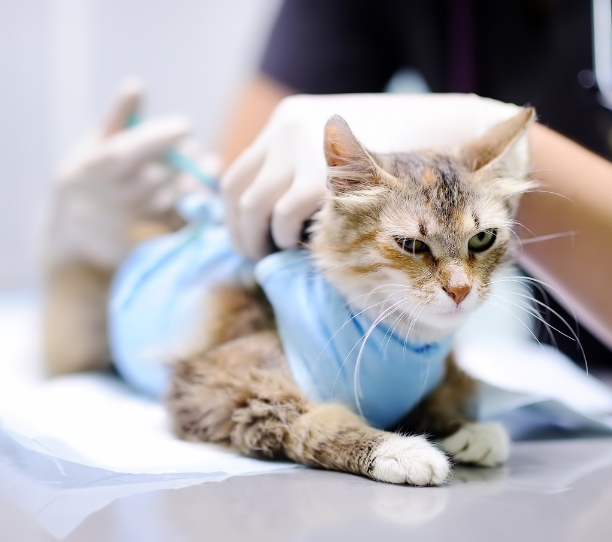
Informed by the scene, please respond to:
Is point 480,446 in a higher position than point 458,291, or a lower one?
lower

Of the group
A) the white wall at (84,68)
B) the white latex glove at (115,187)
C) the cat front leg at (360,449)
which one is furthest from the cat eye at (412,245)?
the white wall at (84,68)

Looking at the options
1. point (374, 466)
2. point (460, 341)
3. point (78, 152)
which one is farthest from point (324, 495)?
point (78, 152)

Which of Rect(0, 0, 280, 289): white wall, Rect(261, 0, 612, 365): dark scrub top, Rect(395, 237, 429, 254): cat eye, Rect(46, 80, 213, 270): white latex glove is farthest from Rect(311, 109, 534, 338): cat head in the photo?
Rect(0, 0, 280, 289): white wall

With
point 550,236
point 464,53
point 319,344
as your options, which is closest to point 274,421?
point 319,344

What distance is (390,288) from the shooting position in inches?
33.5

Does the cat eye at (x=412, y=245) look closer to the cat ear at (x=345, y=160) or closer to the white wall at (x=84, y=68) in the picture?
the cat ear at (x=345, y=160)

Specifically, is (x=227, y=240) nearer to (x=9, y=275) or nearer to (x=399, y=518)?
(x=399, y=518)

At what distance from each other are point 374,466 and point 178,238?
2.63 ft

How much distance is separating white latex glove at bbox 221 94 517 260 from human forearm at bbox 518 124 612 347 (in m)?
0.11

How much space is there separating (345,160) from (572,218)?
38cm

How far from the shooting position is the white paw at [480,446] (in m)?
0.89

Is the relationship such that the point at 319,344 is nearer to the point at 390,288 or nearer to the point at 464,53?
the point at 390,288

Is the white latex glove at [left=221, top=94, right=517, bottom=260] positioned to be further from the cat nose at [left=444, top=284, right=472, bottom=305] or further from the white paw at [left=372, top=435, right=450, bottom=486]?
the white paw at [left=372, top=435, right=450, bottom=486]

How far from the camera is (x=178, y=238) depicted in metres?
1.42
